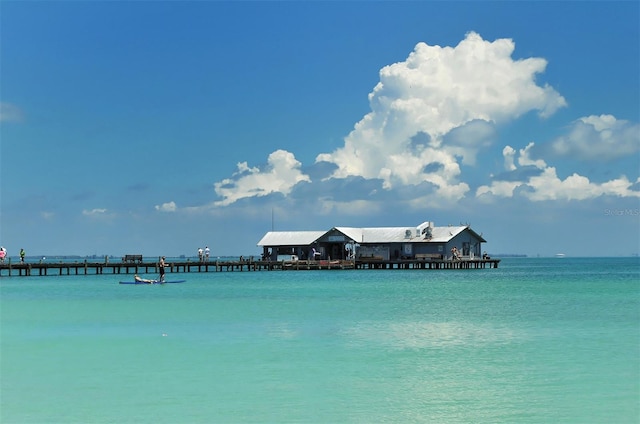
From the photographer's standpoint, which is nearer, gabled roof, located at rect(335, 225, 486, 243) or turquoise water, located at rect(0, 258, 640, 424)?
turquoise water, located at rect(0, 258, 640, 424)

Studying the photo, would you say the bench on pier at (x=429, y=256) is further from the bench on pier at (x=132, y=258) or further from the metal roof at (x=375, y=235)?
the bench on pier at (x=132, y=258)

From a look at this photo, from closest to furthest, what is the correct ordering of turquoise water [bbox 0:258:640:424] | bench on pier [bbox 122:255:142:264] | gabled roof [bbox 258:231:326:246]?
1. turquoise water [bbox 0:258:640:424]
2. bench on pier [bbox 122:255:142:264]
3. gabled roof [bbox 258:231:326:246]

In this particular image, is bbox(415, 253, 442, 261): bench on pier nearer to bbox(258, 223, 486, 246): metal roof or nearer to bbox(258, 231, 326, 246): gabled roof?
bbox(258, 223, 486, 246): metal roof

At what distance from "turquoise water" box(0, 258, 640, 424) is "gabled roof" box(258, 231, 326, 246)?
44994 mm

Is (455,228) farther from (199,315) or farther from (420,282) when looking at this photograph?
(199,315)

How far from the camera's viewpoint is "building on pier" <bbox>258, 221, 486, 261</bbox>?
79000mm

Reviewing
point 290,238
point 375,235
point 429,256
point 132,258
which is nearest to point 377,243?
point 375,235

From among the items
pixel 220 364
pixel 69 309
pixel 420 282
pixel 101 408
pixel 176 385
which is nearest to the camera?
pixel 101 408

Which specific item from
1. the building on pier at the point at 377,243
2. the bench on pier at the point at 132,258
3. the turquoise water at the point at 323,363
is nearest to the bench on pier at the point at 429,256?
the building on pier at the point at 377,243

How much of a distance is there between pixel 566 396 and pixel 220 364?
28.6 feet

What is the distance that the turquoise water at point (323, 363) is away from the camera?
1567 cm

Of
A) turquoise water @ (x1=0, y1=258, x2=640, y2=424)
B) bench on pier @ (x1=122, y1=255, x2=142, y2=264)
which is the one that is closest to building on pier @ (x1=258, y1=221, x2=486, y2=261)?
bench on pier @ (x1=122, y1=255, x2=142, y2=264)

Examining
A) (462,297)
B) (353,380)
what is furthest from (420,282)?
(353,380)

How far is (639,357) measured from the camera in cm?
2120
